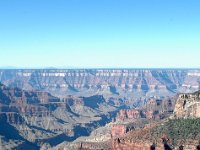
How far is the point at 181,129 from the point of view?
122875mm

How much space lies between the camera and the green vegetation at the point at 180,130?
117 metres

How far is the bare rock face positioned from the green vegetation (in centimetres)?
793

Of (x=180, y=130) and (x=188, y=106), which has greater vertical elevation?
(x=188, y=106)

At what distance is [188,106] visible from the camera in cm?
14425

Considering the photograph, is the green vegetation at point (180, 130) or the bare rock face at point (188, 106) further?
the bare rock face at point (188, 106)

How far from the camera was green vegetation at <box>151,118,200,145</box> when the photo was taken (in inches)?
4624

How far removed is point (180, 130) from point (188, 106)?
2326cm

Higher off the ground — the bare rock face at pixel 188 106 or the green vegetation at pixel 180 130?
the bare rock face at pixel 188 106

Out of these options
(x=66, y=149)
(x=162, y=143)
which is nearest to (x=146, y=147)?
(x=162, y=143)

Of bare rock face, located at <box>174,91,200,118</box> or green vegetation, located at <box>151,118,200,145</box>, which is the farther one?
bare rock face, located at <box>174,91,200,118</box>

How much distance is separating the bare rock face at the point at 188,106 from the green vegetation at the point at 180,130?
793 centimetres

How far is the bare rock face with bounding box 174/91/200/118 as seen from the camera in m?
140

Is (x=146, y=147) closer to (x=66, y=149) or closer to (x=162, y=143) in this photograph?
(x=162, y=143)

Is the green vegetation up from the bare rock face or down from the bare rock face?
down
